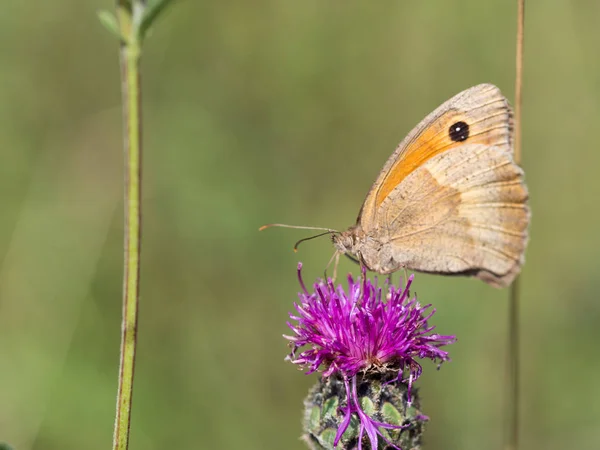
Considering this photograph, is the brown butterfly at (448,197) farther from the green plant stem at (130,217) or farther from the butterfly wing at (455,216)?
the green plant stem at (130,217)

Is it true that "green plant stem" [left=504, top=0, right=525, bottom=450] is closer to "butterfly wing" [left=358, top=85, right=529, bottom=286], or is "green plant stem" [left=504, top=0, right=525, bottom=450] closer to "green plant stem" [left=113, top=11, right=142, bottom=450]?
"butterfly wing" [left=358, top=85, right=529, bottom=286]

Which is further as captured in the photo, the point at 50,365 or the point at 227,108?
the point at 227,108

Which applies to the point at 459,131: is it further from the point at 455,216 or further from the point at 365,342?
the point at 365,342

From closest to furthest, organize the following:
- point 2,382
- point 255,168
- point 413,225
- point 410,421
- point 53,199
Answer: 1. point 410,421
2. point 413,225
3. point 2,382
4. point 53,199
5. point 255,168

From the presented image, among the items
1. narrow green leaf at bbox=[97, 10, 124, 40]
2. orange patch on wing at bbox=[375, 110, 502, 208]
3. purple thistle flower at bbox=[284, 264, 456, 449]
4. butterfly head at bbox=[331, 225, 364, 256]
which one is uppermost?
orange patch on wing at bbox=[375, 110, 502, 208]

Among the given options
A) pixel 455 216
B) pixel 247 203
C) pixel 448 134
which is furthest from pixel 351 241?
pixel 247 203

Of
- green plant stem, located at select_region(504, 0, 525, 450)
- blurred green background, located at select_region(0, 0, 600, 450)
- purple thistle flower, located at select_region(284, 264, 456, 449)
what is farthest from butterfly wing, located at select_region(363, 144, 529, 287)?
blurred green background, located at select_region(0, 0, 600, 450)

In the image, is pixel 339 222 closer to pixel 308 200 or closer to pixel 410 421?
pixel 308 200

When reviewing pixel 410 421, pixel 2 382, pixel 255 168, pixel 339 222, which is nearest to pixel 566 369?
pixel 339 222
